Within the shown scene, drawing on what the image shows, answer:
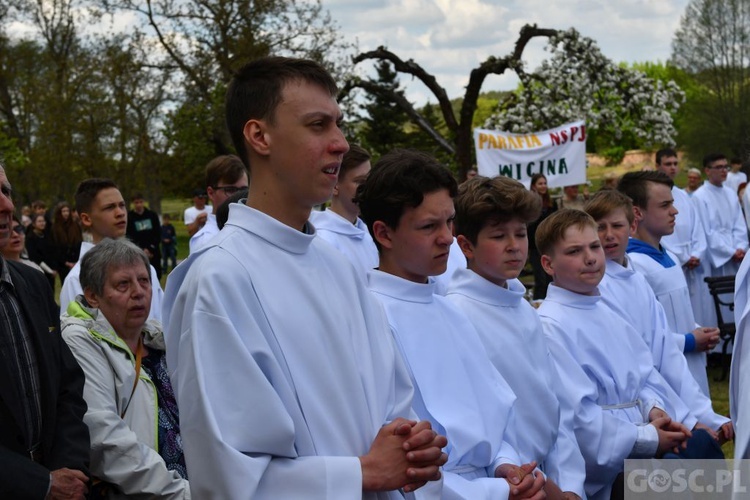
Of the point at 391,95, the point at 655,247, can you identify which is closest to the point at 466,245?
the point at 655,247

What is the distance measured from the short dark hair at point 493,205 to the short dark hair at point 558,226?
71 cm

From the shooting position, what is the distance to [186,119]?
24.9 m

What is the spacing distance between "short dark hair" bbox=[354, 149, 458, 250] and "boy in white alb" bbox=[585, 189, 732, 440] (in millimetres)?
1915

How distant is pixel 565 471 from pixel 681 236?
7870mm

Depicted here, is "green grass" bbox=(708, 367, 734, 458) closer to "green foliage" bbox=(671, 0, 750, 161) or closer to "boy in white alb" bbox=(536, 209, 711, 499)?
"boy in white alb" bbox=(536, 209, 711, 499)

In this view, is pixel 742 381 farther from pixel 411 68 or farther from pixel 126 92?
pixel 126 92

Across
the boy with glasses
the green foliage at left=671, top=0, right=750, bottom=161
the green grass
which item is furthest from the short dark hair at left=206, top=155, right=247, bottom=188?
the green foliage at left=671, top=0, right=750, bottom=161

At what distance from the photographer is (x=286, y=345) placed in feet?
8.09

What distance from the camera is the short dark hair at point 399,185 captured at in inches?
141

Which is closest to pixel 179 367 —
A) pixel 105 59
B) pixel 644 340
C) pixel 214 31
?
pixel 644 340

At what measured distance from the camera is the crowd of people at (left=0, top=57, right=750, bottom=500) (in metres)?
2.41

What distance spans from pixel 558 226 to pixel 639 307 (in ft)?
2.78

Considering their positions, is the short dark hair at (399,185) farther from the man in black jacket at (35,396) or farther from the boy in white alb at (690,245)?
the boy in white alb at (690,245)

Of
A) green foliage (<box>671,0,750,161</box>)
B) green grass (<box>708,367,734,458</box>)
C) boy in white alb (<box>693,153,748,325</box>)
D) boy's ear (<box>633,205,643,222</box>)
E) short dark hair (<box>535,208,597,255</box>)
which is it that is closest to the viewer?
short dark hair (<box>535,208,597,255</box>)
